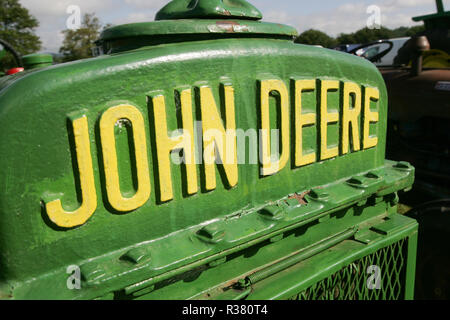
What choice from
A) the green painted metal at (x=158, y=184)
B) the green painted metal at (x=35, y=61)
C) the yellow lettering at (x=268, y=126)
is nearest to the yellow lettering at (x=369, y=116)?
the green painted metal at (x=158, y=184)

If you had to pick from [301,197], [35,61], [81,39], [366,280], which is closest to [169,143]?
[301,197]

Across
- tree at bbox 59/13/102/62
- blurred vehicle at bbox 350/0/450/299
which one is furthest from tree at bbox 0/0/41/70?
blurred vehicle at bbox 350/0/450/299

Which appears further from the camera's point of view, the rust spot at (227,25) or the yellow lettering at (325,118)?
the yellow lettering at (325,118)

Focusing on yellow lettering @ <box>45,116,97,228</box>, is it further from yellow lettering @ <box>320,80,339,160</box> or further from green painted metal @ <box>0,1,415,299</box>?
yellow lettering @ <box>320,80,339,160</box>

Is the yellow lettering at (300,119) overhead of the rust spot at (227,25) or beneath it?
beneath

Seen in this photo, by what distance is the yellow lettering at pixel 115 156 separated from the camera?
3.05 feet

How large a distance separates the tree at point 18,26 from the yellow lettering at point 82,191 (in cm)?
2688

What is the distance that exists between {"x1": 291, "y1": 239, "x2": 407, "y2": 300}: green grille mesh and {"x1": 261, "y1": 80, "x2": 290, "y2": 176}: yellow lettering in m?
0.40

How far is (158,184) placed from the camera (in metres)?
1.03

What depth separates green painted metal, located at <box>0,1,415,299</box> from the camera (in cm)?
87

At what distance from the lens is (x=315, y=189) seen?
1.34m

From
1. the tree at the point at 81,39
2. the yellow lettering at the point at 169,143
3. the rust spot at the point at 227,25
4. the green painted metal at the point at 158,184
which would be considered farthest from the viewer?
the tree at the point at 81,39

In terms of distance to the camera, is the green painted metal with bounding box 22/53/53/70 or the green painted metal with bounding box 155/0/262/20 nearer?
the green painted metal with bounding box 155/0/262/20

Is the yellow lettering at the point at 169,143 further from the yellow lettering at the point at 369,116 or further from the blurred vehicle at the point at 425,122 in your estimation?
the blurred vehicle at the point at 425,122
